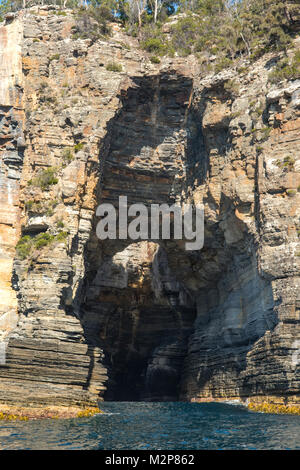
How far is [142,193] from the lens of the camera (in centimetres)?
4997

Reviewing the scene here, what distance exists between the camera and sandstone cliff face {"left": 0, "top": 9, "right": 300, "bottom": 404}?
38156 mm

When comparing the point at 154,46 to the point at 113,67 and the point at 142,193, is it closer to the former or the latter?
the point at 113,67

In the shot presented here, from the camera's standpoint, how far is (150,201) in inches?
1980

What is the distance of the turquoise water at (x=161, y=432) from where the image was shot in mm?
25609

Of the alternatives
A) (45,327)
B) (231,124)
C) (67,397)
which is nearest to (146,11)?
(231,124)

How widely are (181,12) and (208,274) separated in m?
21.8

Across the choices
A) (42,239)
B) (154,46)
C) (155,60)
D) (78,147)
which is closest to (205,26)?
(154,46)

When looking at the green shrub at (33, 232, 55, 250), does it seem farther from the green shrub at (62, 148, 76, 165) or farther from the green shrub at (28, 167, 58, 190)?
the green shrub at (62, 148, 76, 165)

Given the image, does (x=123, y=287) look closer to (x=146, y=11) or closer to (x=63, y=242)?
(x=63, y=242)

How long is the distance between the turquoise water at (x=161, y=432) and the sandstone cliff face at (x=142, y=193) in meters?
3.31

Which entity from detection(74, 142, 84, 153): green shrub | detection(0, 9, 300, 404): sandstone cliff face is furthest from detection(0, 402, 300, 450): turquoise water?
detection(74, 142, 84, 153): green shrub

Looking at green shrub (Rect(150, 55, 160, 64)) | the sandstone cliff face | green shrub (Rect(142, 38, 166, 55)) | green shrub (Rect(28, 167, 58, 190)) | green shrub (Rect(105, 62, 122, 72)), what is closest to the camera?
the sandstone cliff face

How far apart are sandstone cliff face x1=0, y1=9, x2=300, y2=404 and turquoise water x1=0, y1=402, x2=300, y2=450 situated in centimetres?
331

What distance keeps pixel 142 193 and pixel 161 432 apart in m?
23.6
